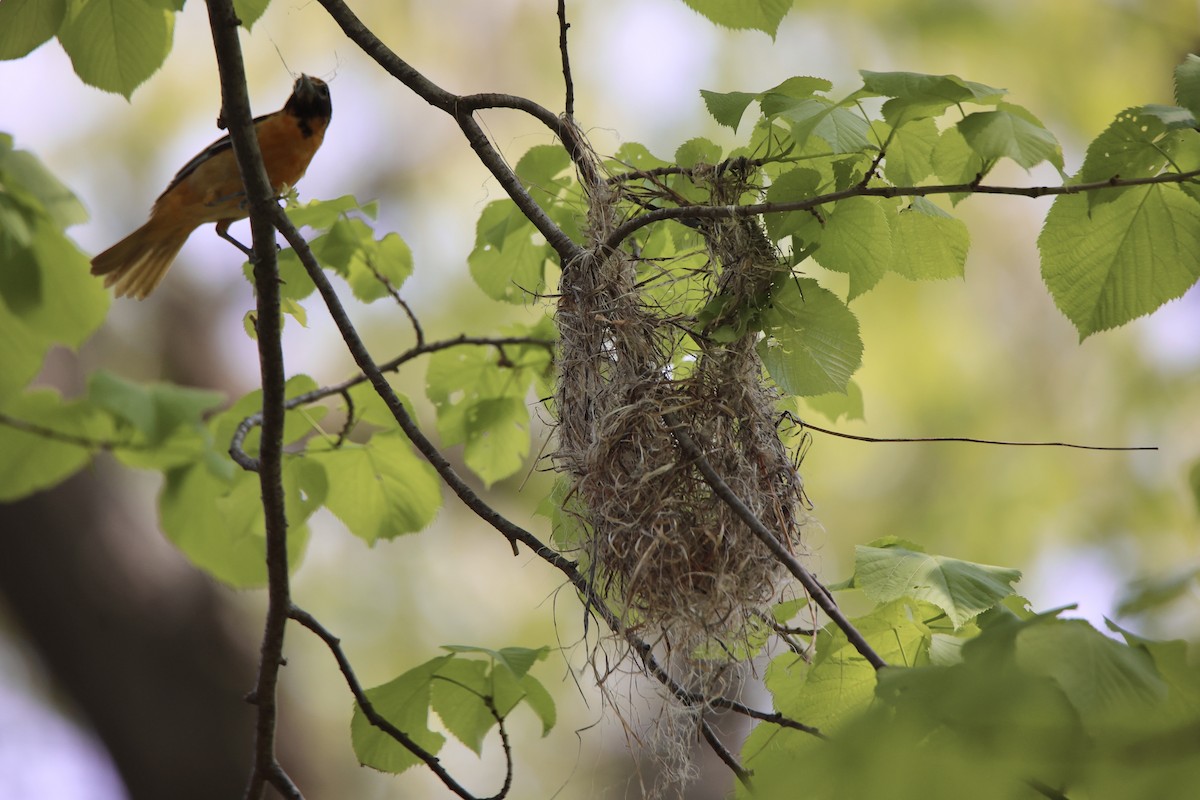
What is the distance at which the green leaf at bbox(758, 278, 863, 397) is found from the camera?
198cm

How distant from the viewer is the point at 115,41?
1987 millimetres

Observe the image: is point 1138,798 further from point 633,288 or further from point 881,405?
point 881,405

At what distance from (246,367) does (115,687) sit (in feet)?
7.24

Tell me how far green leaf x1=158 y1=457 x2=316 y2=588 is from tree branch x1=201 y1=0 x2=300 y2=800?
0.09 meters

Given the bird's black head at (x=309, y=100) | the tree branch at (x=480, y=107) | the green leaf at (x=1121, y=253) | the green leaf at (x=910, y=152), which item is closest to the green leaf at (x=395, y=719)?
the tree branch at (x=480, y=107)

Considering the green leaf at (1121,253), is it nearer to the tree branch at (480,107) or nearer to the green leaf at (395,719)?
the tree branch at (480,107)

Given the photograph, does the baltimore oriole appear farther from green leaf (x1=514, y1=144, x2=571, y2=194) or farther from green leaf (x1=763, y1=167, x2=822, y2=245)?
green leaf (x1=763, y1=167, x2=822, y2=245)

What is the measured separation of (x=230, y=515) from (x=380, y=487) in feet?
1.51

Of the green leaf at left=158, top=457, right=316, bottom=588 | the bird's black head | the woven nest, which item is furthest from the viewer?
the bird's black head

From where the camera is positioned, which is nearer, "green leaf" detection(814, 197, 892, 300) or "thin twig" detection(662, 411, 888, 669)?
"thin twig" detection(662, 411, 888, 669)

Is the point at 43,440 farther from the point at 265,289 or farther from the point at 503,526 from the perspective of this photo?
the point at 503,526

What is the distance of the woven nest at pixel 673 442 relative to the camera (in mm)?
2078

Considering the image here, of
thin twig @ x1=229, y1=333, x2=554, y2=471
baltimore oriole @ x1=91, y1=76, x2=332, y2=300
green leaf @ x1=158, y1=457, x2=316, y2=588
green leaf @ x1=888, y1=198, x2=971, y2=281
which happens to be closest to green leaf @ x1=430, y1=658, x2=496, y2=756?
green leaf @ x1=158, y1=457, x2=316, y2=588

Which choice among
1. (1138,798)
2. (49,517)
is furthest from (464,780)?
(1138,798)
